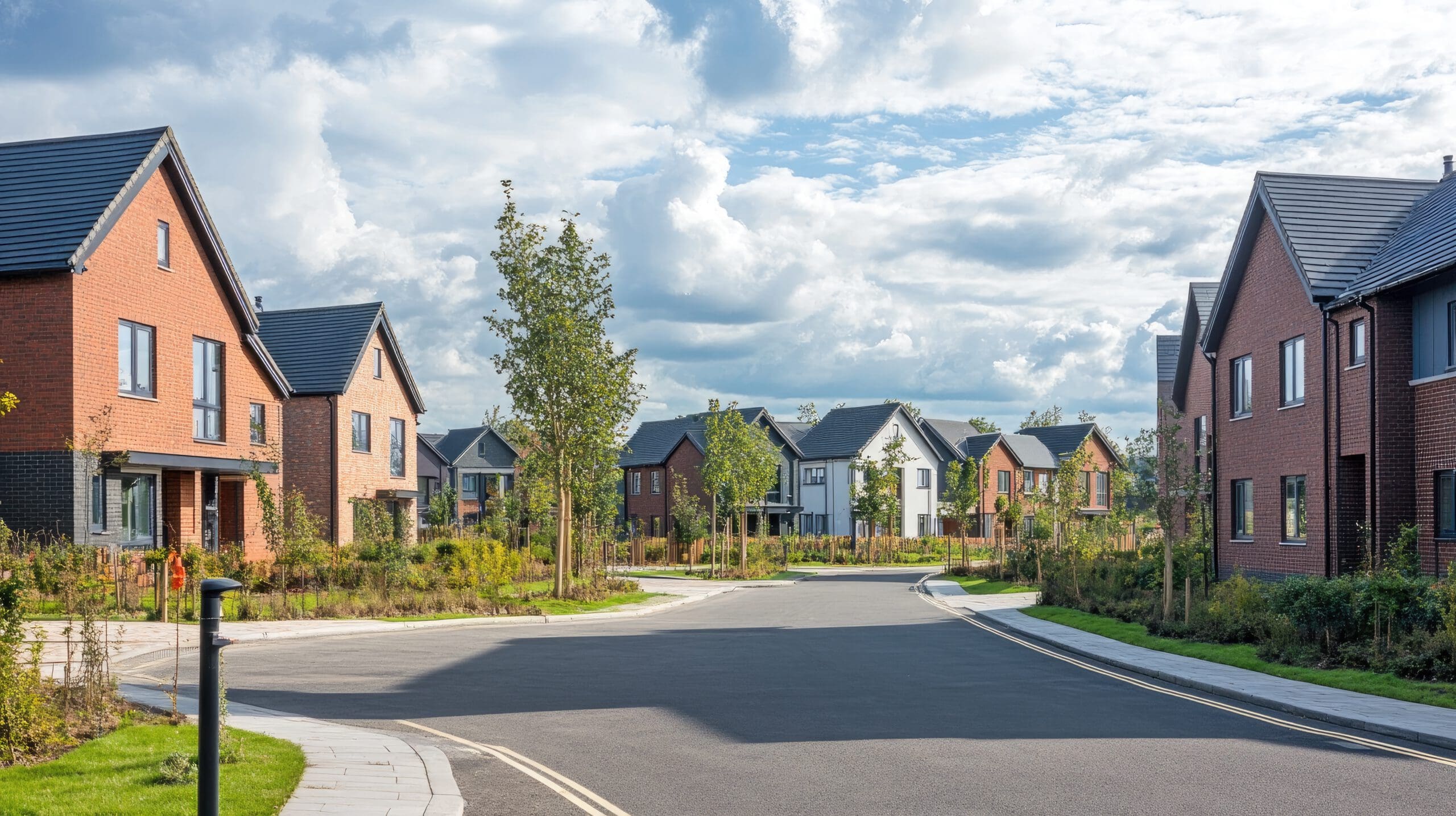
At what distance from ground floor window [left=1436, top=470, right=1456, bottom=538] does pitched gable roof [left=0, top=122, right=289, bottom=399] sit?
27.2m

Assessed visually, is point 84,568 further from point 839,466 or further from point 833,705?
point 839,466

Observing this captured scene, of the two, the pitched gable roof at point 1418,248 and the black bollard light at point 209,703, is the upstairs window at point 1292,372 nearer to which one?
the pitched gable roof at point 1418,248

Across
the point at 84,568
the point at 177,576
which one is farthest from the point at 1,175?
the point at 177,576

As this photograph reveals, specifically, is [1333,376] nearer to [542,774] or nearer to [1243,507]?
[1243,507]

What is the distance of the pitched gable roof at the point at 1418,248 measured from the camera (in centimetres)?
2198

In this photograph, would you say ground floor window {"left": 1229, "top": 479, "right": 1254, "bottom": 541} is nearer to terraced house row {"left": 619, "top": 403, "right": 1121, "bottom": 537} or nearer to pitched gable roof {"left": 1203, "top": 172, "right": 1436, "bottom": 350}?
pitched gable roof {"left": 1203, "top": 172, "right": 1436, "bottom": 350}

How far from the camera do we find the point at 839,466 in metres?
78.7

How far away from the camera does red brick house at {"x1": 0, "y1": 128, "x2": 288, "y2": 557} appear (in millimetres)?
24516

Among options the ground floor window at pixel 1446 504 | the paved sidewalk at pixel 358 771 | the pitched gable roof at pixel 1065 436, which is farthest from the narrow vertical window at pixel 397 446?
the pitched gable roof at pixel 1065 436

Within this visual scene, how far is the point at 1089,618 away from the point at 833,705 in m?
13.4

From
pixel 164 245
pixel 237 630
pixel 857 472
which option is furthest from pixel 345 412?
pixel 857 472

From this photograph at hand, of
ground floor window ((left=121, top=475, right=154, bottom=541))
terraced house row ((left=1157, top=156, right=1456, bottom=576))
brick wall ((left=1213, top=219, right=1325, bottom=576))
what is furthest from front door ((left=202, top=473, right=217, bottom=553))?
brick wall ((left=1213, top=219, right=1325, bottom=576))

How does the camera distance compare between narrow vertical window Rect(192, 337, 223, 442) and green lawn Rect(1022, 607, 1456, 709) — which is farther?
narrow vertical window Rect(192, 337, 223, 442)

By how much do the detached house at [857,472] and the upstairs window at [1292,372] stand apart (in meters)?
48.2
